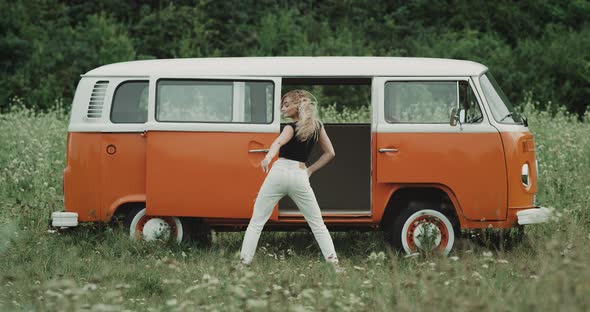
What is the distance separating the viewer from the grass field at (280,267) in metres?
5.21

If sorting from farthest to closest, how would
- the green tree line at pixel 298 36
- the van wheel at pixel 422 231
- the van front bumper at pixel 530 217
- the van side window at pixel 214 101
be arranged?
the green tree line at pixel 298 36 → the van side window at pixel 214 101 → the van wheel at pixel 422 231 → the van front bumper at pixel 530 217

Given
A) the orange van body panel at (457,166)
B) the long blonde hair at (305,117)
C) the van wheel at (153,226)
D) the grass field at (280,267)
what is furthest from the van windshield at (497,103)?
the van wheel at (153,226)

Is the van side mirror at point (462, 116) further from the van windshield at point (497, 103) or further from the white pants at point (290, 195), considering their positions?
the white pants at point (290, 195)

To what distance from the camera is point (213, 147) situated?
355 inches

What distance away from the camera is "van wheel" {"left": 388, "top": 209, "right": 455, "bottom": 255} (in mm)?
8898

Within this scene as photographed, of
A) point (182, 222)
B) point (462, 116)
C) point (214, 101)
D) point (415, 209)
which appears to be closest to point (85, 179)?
point (182, 222)

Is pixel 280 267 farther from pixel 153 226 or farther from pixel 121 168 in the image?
pixel 121 168

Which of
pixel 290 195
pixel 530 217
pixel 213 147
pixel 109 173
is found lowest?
pixel 530 217

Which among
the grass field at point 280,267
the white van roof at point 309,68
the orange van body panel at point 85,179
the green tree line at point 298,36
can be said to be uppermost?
the green tree line at point 298,36

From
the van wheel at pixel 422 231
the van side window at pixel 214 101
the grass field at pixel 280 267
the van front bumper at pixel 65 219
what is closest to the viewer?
the grass field at pixel 280 267

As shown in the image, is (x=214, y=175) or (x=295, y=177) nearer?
(x=295, y=177)

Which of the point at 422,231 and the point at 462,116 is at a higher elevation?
the point at 462,116

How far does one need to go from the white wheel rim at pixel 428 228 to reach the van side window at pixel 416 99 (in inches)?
34.6

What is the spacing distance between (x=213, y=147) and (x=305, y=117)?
1272 mm
